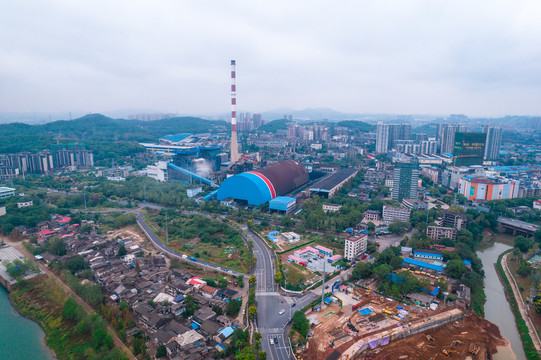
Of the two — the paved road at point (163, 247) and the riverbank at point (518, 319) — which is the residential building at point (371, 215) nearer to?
the riverbank at point (518, 319)

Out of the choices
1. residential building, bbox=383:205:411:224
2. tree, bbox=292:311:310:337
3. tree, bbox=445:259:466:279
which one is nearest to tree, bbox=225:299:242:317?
tree, bbox=292:311:310:337

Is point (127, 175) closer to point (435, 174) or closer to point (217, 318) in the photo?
point (217, 318)

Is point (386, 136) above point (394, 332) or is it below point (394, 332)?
above

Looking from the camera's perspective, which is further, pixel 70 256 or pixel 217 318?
pixel 70 256

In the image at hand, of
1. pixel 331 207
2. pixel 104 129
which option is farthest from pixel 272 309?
pixel 104 129

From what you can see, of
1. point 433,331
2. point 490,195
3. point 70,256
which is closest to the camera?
point 433,331

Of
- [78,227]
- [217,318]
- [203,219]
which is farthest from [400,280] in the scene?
[78,227]

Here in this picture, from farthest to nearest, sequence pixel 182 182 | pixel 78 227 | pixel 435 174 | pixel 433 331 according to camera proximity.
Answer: pixel 435 174
pixel 182 182
pixel 78 227
pixel 433 331

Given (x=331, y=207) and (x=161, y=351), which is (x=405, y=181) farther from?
(x=161, y=351)
